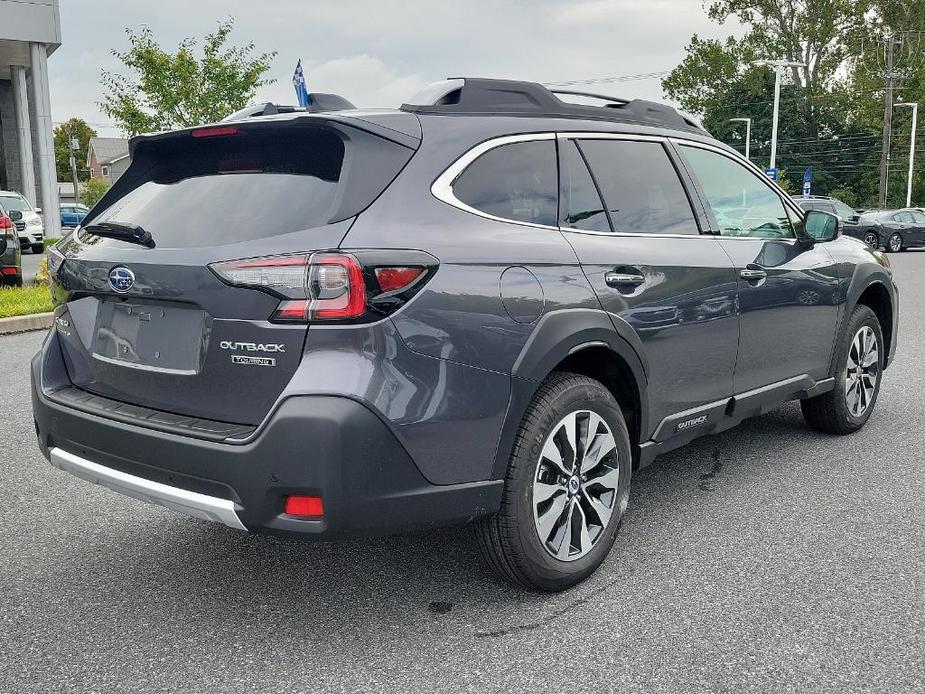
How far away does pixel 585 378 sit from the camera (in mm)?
3354

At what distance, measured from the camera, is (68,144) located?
97750mm

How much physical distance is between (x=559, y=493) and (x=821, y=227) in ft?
8.01

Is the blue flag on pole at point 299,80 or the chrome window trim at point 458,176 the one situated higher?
the blue flag on pole at point 299,80

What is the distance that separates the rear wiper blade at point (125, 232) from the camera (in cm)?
310

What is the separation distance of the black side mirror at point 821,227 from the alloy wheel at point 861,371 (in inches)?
→ 30.3

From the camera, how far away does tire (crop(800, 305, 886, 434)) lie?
5207mm

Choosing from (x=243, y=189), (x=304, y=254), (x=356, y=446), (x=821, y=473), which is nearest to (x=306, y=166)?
(x=243, y=189)

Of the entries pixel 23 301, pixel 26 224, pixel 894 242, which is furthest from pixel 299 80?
pixel 894 242

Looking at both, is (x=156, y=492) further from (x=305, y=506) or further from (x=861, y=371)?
(x=861, y=371)

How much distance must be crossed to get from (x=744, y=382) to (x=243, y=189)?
8.20 feet

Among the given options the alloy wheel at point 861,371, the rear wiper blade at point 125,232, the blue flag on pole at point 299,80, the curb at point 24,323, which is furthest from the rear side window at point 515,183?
the blue flag on pole at point 299,80

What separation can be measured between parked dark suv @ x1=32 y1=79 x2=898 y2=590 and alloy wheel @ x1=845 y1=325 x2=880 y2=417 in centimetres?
173

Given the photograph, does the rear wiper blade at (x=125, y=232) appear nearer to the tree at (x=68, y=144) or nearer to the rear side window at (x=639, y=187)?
the rear side window at (x=639, y=187)

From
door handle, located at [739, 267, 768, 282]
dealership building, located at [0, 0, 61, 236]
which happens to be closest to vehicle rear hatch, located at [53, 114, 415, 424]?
door handle, located at [739, 267, 768, 282]
